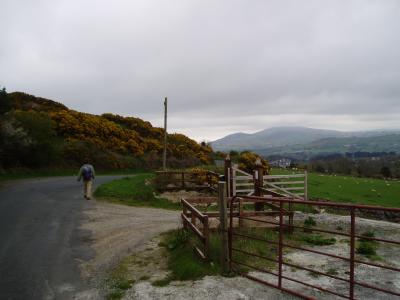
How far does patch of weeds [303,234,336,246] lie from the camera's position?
1083 centimetres

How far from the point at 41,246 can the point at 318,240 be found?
7.48 metres

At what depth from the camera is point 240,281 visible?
24.0 ft

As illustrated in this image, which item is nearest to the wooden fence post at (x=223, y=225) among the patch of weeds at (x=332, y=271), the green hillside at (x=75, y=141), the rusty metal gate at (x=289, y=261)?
the rusty metal gate at (x=289, y=261)

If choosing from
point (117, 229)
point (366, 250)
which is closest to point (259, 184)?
point (117, 229)

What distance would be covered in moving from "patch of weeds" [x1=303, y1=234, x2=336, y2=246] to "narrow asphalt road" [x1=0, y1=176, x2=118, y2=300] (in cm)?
596

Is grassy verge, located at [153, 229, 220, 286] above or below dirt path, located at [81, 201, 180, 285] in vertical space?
above

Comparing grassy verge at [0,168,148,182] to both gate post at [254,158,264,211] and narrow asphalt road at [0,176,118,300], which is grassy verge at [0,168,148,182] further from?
gate post at [254,158,264,211]

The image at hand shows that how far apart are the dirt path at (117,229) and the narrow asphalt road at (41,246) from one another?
30 cm

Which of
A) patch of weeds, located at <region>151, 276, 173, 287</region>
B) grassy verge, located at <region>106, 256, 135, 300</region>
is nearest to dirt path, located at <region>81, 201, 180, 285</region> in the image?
grassy verge, located at <region>106, 256, 135, 300</region>

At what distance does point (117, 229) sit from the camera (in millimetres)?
12484

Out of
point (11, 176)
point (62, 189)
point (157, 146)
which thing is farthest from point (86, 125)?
point (62, 189)

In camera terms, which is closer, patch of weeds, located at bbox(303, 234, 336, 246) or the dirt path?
the dirt path

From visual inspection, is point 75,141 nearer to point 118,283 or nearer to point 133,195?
point 133,195

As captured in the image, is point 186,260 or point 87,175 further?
point 87,175
